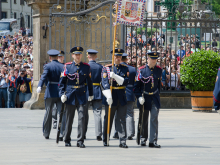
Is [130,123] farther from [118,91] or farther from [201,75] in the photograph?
[201,75]

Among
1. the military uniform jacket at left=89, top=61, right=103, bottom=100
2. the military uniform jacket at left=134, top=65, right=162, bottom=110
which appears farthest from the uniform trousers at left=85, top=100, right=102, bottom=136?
the military uniform jacket at left=134, top=65, right=162, bottom=110

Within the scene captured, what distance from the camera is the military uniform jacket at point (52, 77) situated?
9.41 metres

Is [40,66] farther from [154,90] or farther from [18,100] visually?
[154,90]

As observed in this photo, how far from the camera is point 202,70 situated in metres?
14.3

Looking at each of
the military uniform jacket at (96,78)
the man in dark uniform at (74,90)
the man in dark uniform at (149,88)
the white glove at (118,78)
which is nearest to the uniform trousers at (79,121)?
the man in dark uniform at (74,90)

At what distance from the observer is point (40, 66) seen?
1480 centimetres

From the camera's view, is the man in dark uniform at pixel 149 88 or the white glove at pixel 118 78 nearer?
the white glove at pixel 118 78

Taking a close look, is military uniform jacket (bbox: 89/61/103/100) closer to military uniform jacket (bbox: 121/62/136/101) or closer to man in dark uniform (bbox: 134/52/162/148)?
military uniform jacket (bbox: 121/62/136/101)

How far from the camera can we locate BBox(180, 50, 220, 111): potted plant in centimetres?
1434

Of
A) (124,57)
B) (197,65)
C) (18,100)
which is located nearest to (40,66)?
(18,100)

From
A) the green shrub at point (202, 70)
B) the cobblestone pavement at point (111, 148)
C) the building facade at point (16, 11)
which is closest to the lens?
the cobblestone pavement at point (111, 148)

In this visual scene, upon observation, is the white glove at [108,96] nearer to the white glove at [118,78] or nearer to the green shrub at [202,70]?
the white glove at [118,78]

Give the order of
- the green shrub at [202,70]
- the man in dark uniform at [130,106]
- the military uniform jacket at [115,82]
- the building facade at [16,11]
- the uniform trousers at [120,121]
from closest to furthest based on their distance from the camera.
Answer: the uniform trousers at [120,121]
the military uniform jacket at [115,82]
the man in dark uniform at [130,106]
the green shrub at [202,70]
the building facade at [16,11]

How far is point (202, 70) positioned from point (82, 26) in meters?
3.75
